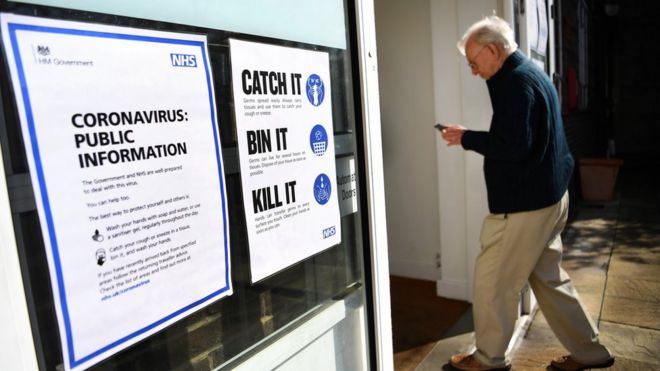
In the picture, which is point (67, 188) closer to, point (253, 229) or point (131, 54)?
point (131, 54)

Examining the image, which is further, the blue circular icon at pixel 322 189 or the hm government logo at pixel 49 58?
the blue circular icon at pixel 322 189

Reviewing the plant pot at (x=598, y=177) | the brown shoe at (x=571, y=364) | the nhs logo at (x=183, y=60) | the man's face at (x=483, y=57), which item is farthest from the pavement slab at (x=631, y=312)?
the plant pot at (x=598, y=177)

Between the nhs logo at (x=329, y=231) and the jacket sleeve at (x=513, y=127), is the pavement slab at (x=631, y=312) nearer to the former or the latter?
the jacket sleeve at (x=513, y=127)

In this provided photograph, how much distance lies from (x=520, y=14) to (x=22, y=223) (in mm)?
3413

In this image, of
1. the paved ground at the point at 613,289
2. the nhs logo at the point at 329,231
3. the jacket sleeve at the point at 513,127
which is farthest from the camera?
the paved ground at the point at 613,289

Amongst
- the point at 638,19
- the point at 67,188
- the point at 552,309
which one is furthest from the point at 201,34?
the point at 638,19

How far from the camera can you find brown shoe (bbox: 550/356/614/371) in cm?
287

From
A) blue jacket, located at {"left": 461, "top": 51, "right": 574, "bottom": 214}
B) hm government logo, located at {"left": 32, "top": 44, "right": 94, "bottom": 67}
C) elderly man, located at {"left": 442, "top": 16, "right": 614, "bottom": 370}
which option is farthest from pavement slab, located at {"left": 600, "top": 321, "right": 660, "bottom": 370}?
hm government logo, located at {"left": 32, "top": 44, "right": 94, "bottom": 67}

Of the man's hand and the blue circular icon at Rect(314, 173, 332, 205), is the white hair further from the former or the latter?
the blue circular icon at Rect(314, 173, 332, 205)

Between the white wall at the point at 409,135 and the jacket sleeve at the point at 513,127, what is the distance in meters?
1.75

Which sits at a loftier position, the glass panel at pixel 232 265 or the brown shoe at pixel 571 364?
the glass panel at pixel 232 265

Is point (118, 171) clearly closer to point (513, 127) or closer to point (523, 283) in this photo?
point (513, 127)

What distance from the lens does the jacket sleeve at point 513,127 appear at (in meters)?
2.47

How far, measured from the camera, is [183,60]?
1.23 meters
